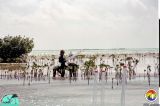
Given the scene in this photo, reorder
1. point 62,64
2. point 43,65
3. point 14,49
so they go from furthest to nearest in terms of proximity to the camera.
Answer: point 43,65 < point 62,64 < point 14,49

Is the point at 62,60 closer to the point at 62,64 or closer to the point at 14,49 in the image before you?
the point at 62,64

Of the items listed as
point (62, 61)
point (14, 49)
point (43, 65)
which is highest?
point (14, 49)

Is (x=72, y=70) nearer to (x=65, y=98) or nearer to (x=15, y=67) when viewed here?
(x=15, y=67)

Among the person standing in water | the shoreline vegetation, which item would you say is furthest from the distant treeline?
the person standing in water

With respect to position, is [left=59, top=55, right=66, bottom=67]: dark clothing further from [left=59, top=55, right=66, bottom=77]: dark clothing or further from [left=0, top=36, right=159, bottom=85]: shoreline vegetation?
[left=0, top=36, right=159, bottom=85]: shoreline vegetation

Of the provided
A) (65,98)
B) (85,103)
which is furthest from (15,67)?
(85,103)

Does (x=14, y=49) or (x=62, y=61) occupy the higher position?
(x=14, y=49)

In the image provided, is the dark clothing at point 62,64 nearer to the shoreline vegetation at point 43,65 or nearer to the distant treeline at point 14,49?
the shoreline vegetation at point 43,65

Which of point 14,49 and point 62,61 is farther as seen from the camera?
point 62,61

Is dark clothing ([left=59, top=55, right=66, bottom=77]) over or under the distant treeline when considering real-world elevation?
under

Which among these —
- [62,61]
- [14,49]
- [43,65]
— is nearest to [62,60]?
[62,61]

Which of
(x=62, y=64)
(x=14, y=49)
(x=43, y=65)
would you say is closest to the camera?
(x=14, y=49)

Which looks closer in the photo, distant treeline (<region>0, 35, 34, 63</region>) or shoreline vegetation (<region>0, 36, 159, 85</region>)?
distant treeline (<region>0, 35, 34, 63</region>)

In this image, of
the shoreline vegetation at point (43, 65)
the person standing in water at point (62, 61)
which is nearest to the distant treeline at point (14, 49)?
the shoreline vegetation at point (43, 65)
